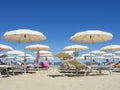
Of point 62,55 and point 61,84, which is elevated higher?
point 62,55

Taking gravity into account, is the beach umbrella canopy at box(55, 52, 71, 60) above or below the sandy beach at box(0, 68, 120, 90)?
above

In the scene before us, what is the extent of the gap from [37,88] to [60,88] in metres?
0.53

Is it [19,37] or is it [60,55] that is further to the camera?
[19,37]

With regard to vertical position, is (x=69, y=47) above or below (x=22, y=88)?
above

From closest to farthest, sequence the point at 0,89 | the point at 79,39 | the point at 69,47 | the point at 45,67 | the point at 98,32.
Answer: the point at 0,89 < the point at 98,32 < the point at 79,39 < the point at 45,67 < the point at 69,47

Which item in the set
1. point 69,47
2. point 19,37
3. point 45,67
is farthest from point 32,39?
point 69,47

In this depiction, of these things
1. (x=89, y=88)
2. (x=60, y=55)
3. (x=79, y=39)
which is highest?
(x=79, y=39)

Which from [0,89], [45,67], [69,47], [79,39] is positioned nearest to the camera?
[0,89]

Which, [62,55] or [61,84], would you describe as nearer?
[61,84]

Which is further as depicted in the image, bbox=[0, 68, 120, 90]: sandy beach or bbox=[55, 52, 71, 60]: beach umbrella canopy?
bbox=[55, 52, 71, 60]: beach umbrella canopy

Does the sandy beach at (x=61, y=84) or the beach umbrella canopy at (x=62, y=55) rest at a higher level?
the beach umbrella canopy at (x=62, y=55)

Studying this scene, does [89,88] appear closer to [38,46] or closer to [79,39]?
[79,39]

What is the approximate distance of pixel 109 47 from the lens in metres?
16.5

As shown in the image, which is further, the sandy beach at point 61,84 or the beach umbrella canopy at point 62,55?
the beach umbrella canopy at point 62,55
